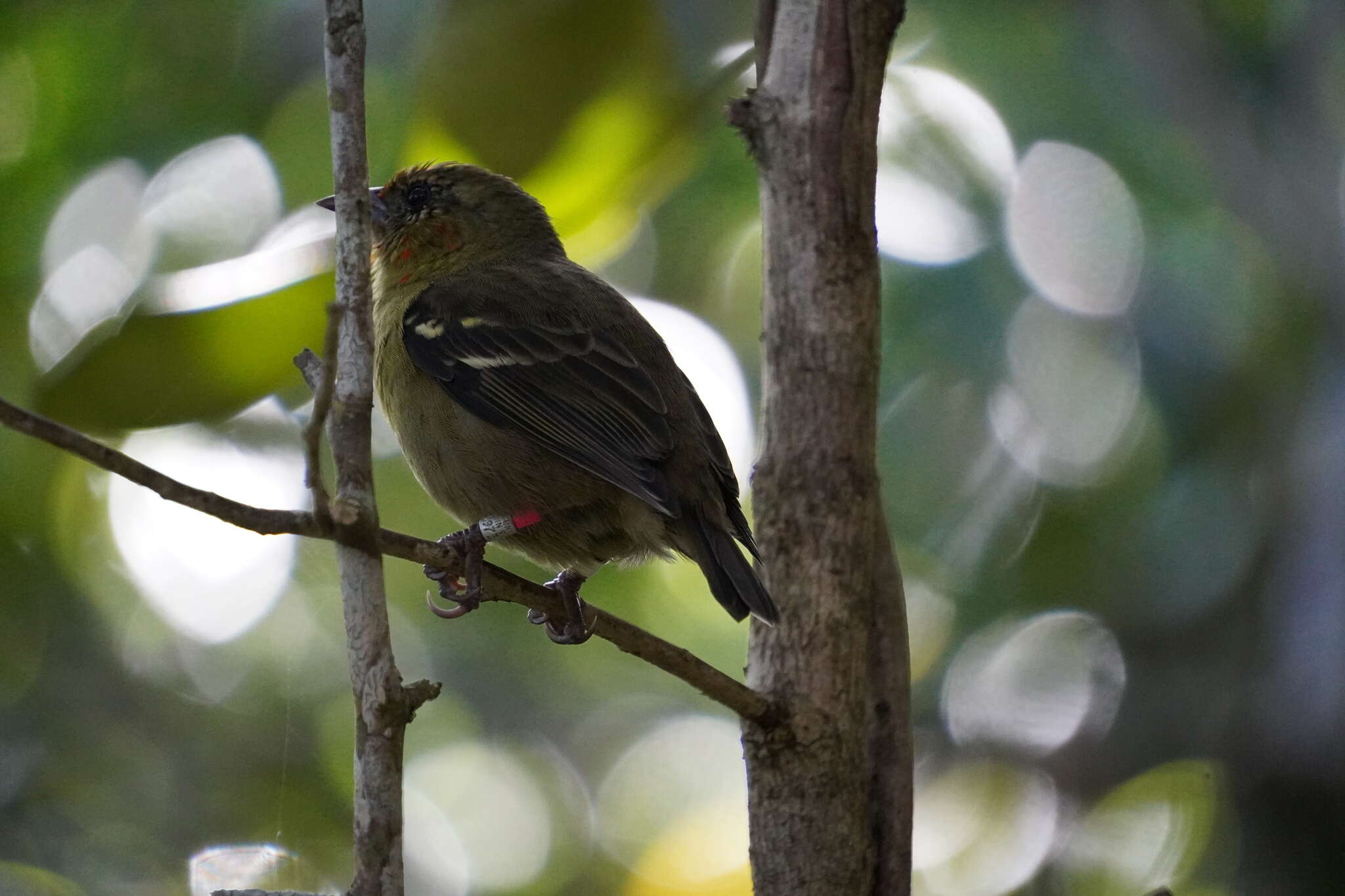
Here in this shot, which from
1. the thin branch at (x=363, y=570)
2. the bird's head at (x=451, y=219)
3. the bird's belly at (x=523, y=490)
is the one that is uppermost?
the bird's head at (x=451, y=219)

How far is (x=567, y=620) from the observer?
9.32ft

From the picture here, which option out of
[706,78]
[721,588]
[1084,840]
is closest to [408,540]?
[721,588]

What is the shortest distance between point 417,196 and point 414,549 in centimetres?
228

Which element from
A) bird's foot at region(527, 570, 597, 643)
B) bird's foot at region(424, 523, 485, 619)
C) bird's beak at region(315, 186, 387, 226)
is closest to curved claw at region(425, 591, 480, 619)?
bird's foot at region(424, 523, 485, 619)

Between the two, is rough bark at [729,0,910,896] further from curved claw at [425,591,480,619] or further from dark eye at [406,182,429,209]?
dark eye at [406,182,429,209]

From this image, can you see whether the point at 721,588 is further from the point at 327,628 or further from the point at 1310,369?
the point at 327,628

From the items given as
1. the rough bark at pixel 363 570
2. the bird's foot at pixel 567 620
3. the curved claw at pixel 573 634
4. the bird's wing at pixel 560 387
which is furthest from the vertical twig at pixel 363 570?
the bird's wing at pixel 560 387

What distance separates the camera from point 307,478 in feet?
6.17

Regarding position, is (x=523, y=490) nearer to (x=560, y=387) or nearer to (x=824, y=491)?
(x=560, y=387)

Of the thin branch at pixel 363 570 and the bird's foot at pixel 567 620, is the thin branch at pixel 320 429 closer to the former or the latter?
the thin branch at pixel 363 570

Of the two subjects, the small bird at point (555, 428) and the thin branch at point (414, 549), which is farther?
the small bird at point (555, 428)

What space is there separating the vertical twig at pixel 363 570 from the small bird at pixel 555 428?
30.5 inches

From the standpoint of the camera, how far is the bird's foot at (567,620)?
283cm

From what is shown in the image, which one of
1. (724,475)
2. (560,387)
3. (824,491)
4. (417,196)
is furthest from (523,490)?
(417,196)
